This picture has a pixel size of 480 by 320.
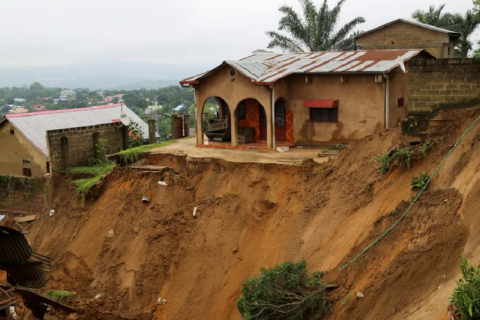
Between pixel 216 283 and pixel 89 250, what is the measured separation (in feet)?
18.5

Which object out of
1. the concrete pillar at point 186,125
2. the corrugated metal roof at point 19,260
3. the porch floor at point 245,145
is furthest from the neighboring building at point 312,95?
the corrugated metal roof at point 19,260

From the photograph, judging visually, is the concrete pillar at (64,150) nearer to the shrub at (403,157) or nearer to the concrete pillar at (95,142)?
the concrete pillar at (95,142)

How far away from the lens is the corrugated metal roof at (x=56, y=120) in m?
28.4

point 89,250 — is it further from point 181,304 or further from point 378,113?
point 378,113

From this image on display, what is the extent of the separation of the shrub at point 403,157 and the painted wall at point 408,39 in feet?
46.8

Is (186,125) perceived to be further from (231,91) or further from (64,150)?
(64,150)

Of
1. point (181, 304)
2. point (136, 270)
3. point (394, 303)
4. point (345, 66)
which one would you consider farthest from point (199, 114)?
point (394, 303)

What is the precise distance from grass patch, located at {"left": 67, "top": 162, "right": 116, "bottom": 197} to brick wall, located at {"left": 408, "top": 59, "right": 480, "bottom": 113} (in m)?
11.7

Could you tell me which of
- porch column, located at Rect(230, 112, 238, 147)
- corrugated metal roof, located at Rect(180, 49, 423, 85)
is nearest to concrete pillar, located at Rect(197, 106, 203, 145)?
corrugated metal roof, located at Rect(180, 49, 423, 85)

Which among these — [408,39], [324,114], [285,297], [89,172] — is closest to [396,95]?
[324,114]

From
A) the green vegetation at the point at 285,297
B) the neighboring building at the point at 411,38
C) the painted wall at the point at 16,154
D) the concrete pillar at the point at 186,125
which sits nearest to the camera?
the green vegetation at the point at 285,297

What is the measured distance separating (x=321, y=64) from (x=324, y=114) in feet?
6.25

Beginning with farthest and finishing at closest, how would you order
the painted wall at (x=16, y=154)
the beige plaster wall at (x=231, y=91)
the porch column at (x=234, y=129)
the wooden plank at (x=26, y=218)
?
the painted wall at (x=16, y=154) → the wooden plank at (x=26, y=218) → the porch column at (x=234, y=129) → the beige plaster wall at (x=231, y=91)

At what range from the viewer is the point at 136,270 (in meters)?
20.1
